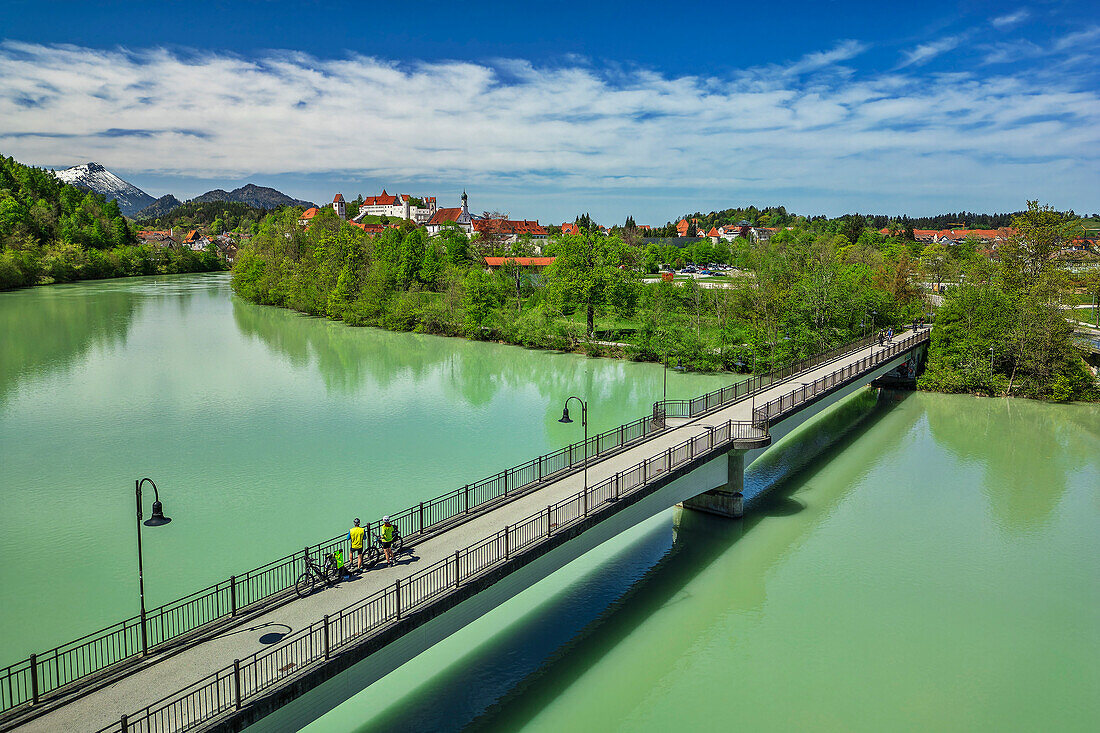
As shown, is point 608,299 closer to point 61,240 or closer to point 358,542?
point 358,542

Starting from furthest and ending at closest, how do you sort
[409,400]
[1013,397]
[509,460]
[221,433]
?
[1013,397] → [409,400] → [221,433] → [509,460]

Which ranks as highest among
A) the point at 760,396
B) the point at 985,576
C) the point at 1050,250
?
the point at 1050,250

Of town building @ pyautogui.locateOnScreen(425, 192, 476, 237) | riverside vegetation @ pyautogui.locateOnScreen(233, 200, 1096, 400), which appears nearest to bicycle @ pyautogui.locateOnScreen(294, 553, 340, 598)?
riverside vegetation @ pyautogui.locateOnScreen(233, 200, 1096, 400)

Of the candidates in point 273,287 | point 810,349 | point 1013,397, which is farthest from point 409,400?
point 273,287

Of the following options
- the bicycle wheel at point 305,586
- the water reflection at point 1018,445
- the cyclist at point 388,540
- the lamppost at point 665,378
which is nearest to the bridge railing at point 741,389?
the lamppost at point 665,378

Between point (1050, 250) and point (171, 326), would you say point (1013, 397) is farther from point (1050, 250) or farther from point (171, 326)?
point (171, 326)

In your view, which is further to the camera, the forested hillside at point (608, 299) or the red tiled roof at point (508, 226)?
the red tiled roof at point (508, 226)

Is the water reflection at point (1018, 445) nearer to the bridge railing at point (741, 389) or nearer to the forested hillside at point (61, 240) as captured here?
the bridge railing at point (741, 389)
